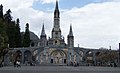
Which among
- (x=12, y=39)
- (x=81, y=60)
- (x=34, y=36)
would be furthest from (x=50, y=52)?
(x=34, y=36)

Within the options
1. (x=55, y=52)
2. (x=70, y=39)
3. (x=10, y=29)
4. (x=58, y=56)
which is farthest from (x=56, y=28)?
(x=10, y=29)

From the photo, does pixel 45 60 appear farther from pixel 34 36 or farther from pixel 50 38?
pixel 34 36

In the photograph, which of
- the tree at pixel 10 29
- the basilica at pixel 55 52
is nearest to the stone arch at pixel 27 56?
the basilica at pixel 55 52

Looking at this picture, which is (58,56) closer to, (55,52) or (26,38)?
(55,52)

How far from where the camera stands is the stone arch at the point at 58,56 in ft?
436

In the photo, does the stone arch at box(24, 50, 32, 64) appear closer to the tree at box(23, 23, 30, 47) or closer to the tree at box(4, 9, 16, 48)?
the tree at box(23, 23, 30, 47)

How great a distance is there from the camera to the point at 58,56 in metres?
133

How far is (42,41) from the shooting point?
15250 centimetres

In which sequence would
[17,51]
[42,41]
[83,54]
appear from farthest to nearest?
1. [42,41]
2. [83,54]
3. [17,51]

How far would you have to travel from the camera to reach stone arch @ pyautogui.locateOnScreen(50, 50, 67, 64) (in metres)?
133

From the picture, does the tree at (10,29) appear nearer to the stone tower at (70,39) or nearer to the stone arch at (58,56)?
the stone arch at (58,56)

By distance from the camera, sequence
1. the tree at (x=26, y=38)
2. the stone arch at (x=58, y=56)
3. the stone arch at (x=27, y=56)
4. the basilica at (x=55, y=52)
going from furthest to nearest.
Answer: the stone arch at (x=27, y=56) → the stone arch at (x=58, y=56) → the basilica at (x=55, y=52) → the tree at (x=26, y=38)

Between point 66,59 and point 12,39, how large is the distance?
37730 mm

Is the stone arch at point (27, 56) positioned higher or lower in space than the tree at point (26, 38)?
lower
